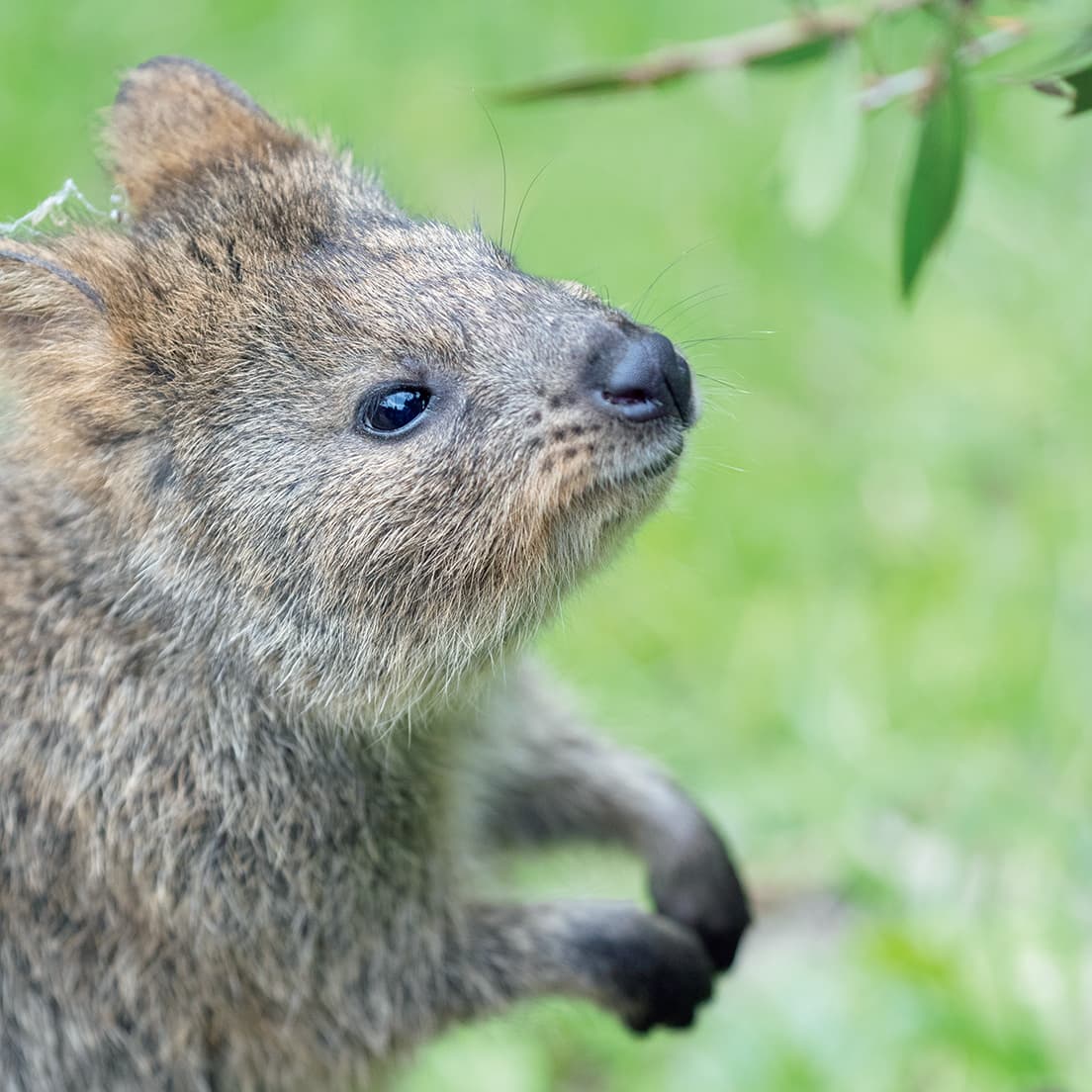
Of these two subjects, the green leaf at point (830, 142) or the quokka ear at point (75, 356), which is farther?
the quokka ear at point (75, 356)

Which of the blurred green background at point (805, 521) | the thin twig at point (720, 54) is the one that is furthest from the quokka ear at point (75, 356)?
the thin twig at point (720, 54)

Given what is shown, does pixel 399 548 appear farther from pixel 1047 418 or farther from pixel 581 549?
pixel 1047 418

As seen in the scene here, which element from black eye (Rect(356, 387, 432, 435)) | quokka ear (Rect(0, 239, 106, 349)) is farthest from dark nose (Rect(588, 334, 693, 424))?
quokka ear (Rect(0, 239, 106, 349))

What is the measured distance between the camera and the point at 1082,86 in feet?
9.34

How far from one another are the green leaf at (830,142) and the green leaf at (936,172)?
144 millimetres

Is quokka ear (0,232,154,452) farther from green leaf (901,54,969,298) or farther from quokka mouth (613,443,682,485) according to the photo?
green leaf (901,54,969,298)

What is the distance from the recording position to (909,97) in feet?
12.1

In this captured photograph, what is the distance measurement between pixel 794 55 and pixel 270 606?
5.60 feet

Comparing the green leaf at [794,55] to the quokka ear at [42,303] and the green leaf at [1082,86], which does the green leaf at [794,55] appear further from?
the quokka ear at [42,303]

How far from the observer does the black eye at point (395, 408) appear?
3.52 meters

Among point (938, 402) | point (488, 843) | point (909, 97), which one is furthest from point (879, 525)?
point (909, 97)

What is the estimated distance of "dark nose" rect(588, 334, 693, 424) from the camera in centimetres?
335

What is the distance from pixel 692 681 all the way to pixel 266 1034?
11.0ft

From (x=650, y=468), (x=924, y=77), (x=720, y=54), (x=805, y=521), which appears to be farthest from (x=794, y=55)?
(x=805, y=521)
